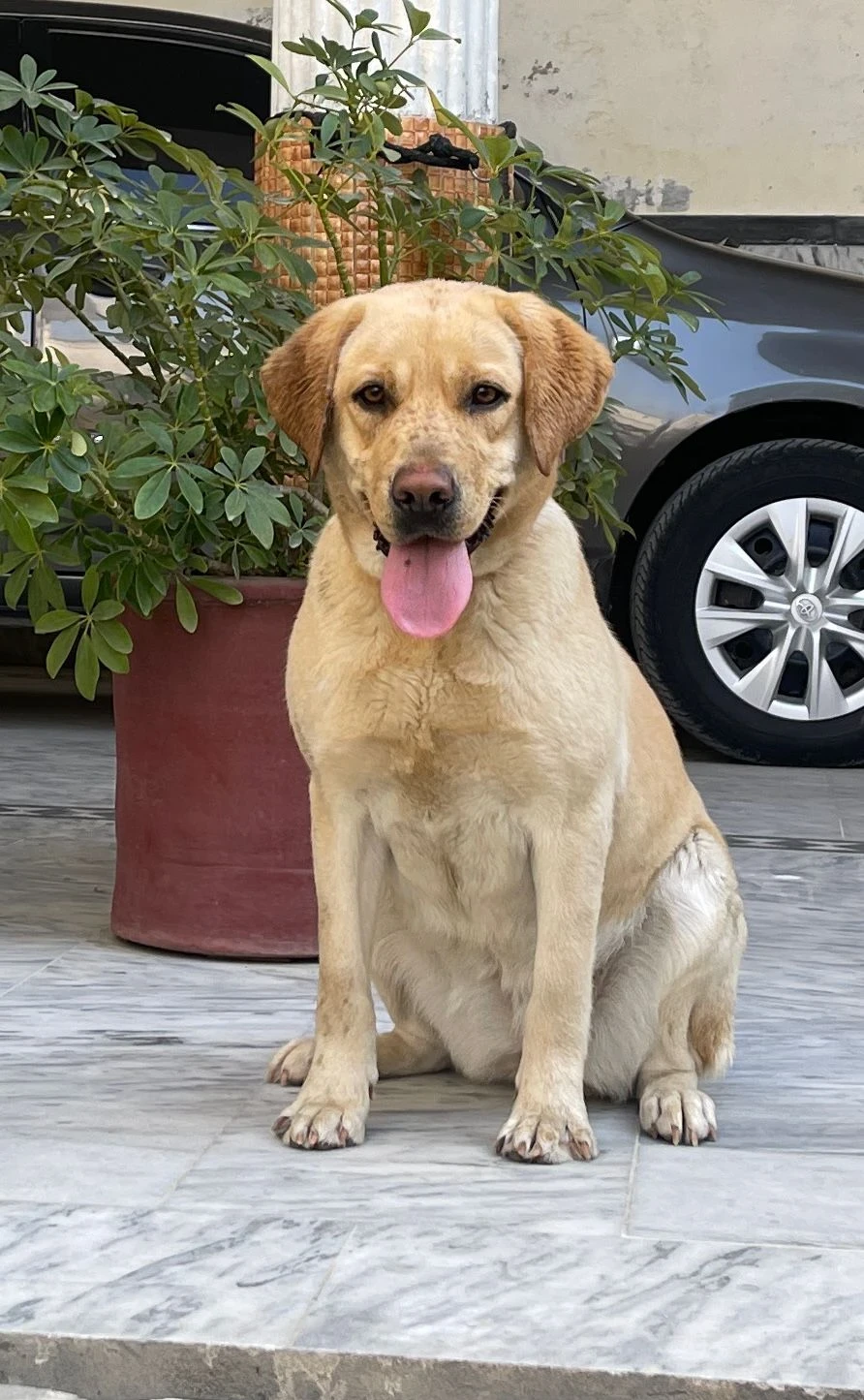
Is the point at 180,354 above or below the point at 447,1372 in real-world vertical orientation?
above

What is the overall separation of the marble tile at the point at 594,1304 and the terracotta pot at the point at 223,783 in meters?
1.50

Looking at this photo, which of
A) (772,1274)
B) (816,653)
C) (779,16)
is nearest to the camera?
(772,1274)

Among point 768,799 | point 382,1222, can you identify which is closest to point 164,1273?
point 382,1222

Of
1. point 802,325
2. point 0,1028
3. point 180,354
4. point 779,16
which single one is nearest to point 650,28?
point 779,16

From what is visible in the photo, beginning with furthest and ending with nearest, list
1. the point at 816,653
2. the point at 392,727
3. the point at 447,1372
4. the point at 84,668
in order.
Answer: the point at 816,653 < the point at 84,668 < the point at 392,727 < the point at 447,1372

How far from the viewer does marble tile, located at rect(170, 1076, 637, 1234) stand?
8.01 ft

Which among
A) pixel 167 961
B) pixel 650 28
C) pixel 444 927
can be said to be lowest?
pixel 167 961

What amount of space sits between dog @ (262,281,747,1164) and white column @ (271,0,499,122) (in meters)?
1.63

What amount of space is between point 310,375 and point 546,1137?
45.1 inches

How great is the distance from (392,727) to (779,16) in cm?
806

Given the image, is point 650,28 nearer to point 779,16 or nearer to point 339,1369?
point 779,16

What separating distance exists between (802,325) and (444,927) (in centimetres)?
363

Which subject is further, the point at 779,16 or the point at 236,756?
the point at 779,16

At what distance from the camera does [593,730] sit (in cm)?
270
